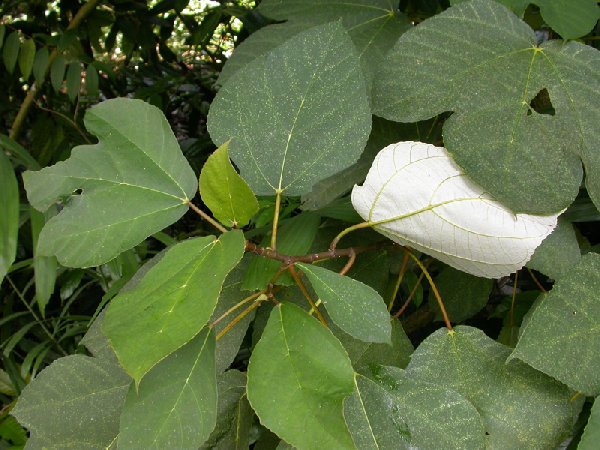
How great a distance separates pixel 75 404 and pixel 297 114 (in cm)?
28

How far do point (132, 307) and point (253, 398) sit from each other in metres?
0.09

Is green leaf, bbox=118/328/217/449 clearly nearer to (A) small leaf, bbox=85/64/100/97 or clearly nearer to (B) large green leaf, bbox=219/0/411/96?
(B) large green leaf, bbox=219/0/411/96

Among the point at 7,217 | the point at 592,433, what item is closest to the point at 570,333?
the point at 592,433

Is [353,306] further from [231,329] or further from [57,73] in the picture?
[57,73]

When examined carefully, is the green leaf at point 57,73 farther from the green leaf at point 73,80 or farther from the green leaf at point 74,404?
the green leaf at point 74,404

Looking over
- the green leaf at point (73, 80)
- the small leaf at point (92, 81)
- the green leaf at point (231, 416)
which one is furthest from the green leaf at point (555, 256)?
the small leaf at point (92, 81)

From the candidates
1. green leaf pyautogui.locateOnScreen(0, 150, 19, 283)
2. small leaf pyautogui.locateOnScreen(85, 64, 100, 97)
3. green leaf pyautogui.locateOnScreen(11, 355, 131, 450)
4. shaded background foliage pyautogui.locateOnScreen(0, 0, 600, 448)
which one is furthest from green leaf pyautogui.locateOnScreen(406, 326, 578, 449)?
small leaf pyautogui.locateOnScreen(85, 64, 100, 97)

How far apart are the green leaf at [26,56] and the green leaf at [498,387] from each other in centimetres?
134

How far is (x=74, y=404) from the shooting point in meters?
0.47

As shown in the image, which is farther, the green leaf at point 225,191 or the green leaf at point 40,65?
the green leaf at point 40,65

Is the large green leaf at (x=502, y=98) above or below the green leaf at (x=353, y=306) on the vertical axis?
above

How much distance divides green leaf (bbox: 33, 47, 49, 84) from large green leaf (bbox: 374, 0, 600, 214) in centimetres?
124

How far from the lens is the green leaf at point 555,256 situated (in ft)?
1.53

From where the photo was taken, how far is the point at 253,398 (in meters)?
Result: 0.37
